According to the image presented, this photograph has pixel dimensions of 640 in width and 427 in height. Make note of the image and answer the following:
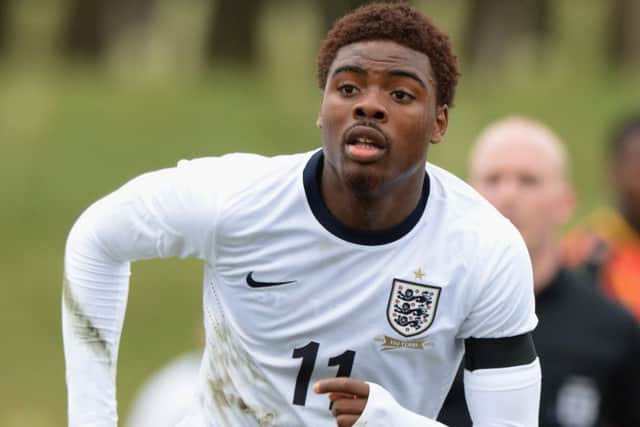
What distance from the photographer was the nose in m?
4.53

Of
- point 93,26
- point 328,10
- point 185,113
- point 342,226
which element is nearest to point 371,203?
point 342,226

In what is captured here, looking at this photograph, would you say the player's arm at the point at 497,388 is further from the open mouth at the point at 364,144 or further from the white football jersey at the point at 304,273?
the open mouth at the point at 364,144

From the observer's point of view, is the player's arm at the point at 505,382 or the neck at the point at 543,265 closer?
the player's arm at the point at 505,382

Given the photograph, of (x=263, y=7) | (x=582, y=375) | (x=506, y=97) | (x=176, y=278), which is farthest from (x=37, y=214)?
(x=582, y=375)

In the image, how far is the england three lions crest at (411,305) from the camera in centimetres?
480

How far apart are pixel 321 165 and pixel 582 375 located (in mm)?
2648

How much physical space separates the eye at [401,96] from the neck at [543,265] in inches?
102

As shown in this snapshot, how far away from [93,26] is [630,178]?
34.5 ft

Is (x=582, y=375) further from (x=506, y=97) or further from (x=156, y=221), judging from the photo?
(x=506, y=97)

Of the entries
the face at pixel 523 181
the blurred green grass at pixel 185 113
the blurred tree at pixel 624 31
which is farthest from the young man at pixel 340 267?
the blurred tree at pixel 624 31

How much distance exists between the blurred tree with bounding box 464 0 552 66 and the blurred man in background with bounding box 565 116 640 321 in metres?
8.14

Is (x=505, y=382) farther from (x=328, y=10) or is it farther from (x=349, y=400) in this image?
(x=328, y=10)

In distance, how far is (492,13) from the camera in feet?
60.4

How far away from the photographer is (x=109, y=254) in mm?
4852
